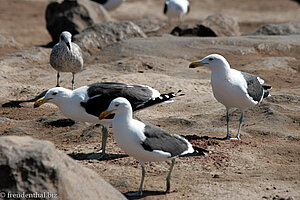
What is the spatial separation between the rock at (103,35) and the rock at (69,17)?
1.98 metres

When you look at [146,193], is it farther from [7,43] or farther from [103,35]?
[7,43]

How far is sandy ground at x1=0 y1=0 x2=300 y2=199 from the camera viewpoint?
612 centimetres

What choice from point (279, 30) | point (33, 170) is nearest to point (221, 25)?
point (279, 30)

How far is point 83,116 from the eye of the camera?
23.1 ft

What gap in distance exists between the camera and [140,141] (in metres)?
5.52

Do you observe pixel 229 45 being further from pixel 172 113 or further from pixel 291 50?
pixel 172 113

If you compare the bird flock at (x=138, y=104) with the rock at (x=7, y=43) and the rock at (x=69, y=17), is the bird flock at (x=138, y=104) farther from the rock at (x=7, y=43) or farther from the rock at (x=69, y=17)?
the rock at (x=69, y=17)

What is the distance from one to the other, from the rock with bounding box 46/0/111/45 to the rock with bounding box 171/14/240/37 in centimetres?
278

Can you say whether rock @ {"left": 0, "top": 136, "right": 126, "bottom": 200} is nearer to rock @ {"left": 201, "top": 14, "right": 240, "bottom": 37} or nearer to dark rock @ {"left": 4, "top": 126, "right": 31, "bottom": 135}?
dark rock @ {"left": 4, "top": 126, "right": 31, "bottom": 135}

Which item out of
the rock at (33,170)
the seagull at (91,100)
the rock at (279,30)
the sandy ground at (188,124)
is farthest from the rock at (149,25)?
the rock at (33,170)

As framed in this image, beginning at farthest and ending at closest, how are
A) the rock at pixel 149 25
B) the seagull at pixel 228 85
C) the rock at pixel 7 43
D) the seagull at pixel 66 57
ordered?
1. the rock at pixel 149 25
2. the rock at pixel 7 43
3. the seagull at pixel 66 57
4. the seagull at pixel 228 85

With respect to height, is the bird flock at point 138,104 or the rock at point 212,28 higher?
the bird flock at point 138,104

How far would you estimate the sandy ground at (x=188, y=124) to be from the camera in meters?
6.12

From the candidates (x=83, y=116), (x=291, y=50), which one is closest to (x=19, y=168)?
(x=83, y=116)
